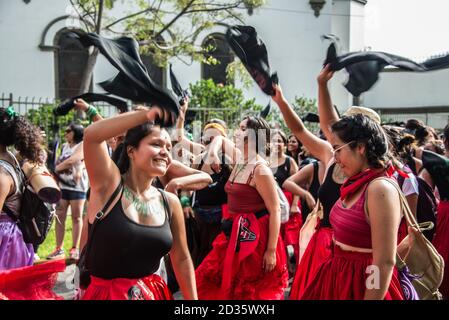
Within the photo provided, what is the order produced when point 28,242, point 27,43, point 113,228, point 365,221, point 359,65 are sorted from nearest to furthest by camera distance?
point 113,228 < point 365,221 < point 359,65 < point 28,242 < point 27,43

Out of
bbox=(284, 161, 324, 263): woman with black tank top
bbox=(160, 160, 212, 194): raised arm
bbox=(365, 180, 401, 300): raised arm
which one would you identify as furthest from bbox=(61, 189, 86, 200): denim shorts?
bbox=(365, 180, 401, 300): raised arm

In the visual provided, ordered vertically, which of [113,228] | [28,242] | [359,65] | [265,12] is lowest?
[28,242]

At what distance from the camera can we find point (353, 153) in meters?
3.20

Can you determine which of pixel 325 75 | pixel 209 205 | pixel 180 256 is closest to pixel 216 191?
pixel 209 205

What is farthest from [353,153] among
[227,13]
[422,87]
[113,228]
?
[422,87]

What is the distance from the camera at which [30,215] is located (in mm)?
4230

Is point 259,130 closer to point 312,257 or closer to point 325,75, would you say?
point 312,257

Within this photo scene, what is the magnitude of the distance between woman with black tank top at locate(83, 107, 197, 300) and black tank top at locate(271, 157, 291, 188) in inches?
167

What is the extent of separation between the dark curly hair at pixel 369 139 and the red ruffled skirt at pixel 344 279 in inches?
19.6

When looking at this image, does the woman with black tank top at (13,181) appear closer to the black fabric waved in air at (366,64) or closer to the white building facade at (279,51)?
the black fabric waved in air at (366,64)

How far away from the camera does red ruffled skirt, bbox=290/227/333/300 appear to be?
385 centimetres

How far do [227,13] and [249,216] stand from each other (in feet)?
43.3

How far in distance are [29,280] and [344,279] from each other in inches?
69.2
